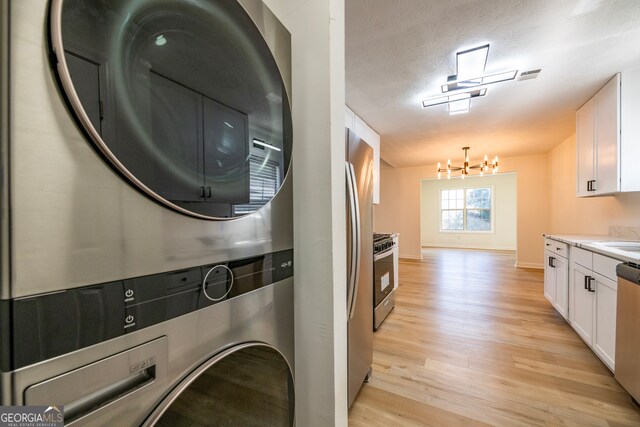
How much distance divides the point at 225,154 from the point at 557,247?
3.54 m

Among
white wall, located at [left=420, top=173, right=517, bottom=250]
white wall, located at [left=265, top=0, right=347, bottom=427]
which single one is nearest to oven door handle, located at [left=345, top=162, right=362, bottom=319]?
white wall, located at [left=265, top=0, right=347, bottom=427]

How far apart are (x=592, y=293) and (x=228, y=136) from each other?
2.89 meters

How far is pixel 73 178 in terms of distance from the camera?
377mm

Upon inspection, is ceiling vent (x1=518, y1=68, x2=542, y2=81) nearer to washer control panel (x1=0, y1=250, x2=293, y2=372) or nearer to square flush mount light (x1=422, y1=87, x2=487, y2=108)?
square flush mount light (x1=422, y1=87, x2=487, y2=108)

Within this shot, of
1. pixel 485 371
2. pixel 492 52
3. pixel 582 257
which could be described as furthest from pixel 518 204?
pixel 485 371

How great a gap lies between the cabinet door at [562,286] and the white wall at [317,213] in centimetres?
286

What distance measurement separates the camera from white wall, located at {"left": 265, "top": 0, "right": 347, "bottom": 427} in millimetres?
839

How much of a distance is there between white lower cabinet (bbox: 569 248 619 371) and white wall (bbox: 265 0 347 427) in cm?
210

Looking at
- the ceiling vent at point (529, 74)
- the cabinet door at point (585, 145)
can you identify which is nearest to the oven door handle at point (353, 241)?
the ceiling vent at point (529, 74)

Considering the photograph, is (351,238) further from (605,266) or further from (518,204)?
(518,204)

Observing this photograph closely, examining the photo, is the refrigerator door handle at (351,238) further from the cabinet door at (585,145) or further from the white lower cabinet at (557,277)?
the cabinet door at (585,145)

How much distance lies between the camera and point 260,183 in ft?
2.31

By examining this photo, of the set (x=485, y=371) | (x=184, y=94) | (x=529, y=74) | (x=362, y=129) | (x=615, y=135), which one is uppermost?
(x=529, y=74)

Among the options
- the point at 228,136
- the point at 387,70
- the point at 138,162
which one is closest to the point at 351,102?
the point at 387,70
